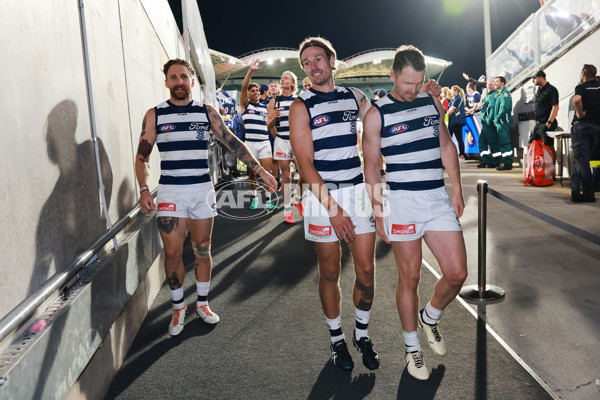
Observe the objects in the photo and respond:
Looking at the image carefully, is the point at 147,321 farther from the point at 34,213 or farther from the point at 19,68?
the point at 19,68

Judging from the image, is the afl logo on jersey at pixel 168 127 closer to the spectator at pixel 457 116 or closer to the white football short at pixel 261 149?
the white football short at pixel 261 149

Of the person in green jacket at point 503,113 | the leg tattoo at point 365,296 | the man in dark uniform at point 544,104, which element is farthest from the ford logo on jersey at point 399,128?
the person in green jacket at point 503,113

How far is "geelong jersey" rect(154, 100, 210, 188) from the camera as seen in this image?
3.69 metres

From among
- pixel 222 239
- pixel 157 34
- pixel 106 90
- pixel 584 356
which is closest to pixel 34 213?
pixel 106 90

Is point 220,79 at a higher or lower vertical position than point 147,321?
higher

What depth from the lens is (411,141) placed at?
291cm

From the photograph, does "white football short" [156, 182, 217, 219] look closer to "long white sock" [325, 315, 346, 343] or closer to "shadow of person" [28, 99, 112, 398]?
"shadow of person" [28, 99, 112, 398]

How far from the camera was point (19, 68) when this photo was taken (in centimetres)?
209

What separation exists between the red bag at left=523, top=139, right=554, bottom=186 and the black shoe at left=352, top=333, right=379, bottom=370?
27.0ft

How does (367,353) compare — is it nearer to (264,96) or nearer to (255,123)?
(255,123)

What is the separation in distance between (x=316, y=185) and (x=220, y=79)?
5705 cm

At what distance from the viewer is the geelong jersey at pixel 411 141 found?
2.90 meters

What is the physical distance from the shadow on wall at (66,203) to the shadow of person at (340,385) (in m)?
1.58

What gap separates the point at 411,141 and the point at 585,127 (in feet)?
21.1
